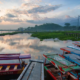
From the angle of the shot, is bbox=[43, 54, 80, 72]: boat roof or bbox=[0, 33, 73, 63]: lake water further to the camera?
bbox=[0, 33, 73, 63]: lake water

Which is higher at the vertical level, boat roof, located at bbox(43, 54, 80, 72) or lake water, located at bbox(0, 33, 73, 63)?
boat roof, located at bbox(43, 54, 80, 72)

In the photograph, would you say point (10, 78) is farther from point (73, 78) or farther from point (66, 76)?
point (73, 78)

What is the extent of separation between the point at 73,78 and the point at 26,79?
4.45 metres

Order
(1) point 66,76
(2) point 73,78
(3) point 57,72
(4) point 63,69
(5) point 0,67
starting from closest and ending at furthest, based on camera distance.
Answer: (4) point 63,69
(2) point 73,78
(1) point 66,76
(3) point 57,72
(5) point 0,67

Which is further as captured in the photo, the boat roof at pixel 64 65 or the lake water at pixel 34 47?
the lake water at pixel 34 47

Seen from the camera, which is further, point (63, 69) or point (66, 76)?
point (66, 76)

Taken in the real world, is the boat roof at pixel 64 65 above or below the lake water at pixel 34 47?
above

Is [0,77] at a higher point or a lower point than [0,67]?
lower

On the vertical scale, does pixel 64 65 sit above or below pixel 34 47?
above

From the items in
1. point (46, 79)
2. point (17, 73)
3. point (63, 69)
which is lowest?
point (46, 79)

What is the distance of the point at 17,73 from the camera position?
9.04 meters

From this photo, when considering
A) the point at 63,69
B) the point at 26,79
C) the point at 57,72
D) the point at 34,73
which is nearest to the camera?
the point at 26,79

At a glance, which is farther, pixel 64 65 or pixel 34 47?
pixel 34 47

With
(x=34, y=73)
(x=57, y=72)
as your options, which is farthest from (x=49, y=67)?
(x=34, y=73)
